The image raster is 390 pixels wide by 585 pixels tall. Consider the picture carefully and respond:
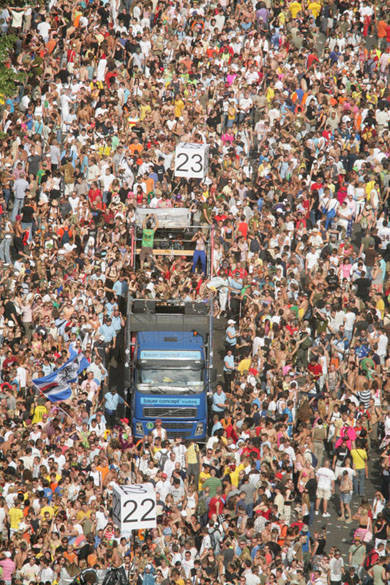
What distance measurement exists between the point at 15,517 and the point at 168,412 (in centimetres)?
595

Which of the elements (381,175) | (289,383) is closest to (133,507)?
(289,383)

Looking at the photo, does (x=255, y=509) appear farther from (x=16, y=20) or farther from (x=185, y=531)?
(x=16, y=20)

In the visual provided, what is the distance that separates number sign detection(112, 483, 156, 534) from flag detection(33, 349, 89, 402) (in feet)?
17.8

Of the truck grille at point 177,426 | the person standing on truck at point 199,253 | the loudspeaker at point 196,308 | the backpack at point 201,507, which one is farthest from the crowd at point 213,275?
the loudspeaker at point 196,308

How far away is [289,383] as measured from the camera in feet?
122

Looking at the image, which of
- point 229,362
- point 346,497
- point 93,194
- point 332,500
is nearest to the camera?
point 346,497

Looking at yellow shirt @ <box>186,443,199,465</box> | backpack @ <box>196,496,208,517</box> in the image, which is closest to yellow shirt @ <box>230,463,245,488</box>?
backpack @ <box>196,496,208,517</box>

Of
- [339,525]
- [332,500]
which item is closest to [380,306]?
[332,500]

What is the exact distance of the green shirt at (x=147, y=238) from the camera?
41344 mm

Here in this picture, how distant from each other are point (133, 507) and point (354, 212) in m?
16.9

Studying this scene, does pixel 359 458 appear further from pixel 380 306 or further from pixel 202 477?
pixel 380 306

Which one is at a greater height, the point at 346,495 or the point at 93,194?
the point at 93,194

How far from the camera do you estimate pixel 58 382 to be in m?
36.1

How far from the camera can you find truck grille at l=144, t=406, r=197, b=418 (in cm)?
3694
